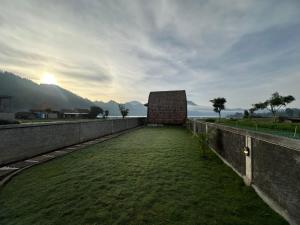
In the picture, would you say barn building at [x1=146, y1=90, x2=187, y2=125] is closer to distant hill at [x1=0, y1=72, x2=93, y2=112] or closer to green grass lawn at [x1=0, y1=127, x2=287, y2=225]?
green grass lawn at [x1=0, y1=127, x2=287, y2=225]

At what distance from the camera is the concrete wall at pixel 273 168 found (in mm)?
2668

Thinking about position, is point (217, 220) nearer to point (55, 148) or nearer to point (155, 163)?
point (155, 163)

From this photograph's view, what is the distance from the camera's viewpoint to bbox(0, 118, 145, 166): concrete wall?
21.1ft

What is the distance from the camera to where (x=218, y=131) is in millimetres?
7793

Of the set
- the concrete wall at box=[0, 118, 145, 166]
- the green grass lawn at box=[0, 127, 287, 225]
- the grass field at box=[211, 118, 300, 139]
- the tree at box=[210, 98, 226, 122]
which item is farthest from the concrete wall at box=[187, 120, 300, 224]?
the tree at box=[210, 98, 226, 122]

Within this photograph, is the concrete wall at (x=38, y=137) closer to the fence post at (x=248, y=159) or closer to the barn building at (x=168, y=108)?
the fence post at (x=248, y=159)

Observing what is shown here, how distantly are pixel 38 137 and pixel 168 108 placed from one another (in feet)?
79.1

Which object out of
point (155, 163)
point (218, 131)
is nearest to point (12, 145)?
point (155, 163)

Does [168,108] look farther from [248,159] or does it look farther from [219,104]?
[219,104]

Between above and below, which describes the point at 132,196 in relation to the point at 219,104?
below

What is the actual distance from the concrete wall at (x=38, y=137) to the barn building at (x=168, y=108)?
18.2m

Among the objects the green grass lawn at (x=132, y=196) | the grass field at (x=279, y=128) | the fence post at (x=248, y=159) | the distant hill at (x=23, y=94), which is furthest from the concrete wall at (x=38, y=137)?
the distant hill at (x=23, y=94)

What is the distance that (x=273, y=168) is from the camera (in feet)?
10.7

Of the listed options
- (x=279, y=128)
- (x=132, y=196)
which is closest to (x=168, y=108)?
(x=279, y=128)
